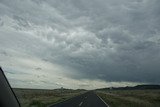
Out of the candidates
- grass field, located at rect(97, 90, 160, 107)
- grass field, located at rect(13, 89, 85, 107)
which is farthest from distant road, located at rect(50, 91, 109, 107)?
grass field, located at rect(13, 89, 85, 107)

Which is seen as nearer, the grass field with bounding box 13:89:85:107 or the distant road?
the grass field with bounding box 13:89:85:107

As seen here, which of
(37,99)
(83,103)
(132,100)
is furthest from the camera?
(132,100)

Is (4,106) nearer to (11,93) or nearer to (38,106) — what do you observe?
(11,93)

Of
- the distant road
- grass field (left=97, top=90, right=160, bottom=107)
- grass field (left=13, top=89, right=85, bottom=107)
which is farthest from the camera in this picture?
grass field (left=97, top=90, right=160, bottom=107)

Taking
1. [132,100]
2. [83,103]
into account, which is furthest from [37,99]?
[132,100]

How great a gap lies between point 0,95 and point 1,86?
53 millimetres

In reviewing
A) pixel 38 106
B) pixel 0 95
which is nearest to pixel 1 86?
pixel 0 95

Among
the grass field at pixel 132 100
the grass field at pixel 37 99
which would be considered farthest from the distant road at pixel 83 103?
the grass field at pixel 37 99

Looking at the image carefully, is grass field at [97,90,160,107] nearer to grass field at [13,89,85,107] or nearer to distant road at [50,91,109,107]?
distant road at [50,91,109,107]

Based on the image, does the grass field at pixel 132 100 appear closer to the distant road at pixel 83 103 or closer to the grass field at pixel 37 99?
the distant road at pixel 83 103

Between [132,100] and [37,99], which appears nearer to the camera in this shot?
[37,99]

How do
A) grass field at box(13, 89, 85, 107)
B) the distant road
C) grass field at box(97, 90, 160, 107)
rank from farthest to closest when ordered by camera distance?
grass field at box(97, 90, 160, 107) → the distant road → grass field at box(13, 89, 85, 107)

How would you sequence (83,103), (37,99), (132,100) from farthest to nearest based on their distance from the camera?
(132,100)
(37,99)
(83,103)

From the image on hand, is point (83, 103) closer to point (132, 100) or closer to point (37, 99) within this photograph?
point (37, 99)
